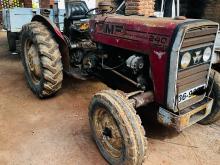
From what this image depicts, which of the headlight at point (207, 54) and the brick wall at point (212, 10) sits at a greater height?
the brick wall at point (212, 10)

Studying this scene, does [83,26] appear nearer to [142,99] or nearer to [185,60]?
[142,99]

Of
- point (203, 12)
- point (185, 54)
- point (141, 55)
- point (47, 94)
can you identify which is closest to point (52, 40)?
point (47, 94)

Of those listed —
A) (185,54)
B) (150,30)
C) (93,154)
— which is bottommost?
(93,154)

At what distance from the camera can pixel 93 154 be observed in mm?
2814

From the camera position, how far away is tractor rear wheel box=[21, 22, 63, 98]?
3.62m

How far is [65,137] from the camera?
311 centimetres

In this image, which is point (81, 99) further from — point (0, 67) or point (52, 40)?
point (0, 67)

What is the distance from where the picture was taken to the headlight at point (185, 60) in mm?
2445

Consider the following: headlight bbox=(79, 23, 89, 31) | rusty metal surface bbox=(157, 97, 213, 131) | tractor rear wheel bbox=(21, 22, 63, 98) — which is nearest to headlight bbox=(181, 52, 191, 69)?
rusty metal surface bbox=(157, 97, 213, 131)

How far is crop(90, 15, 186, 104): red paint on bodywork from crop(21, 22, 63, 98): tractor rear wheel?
34.6 inches

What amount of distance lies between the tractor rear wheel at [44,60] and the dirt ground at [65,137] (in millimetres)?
256

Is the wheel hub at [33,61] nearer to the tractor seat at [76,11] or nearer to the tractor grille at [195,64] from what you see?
the tractor seat at [76,11]

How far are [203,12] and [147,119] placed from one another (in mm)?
5078

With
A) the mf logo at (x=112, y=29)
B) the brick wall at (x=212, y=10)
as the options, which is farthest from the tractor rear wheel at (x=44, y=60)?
the brick wall at (x=212, y=10)
